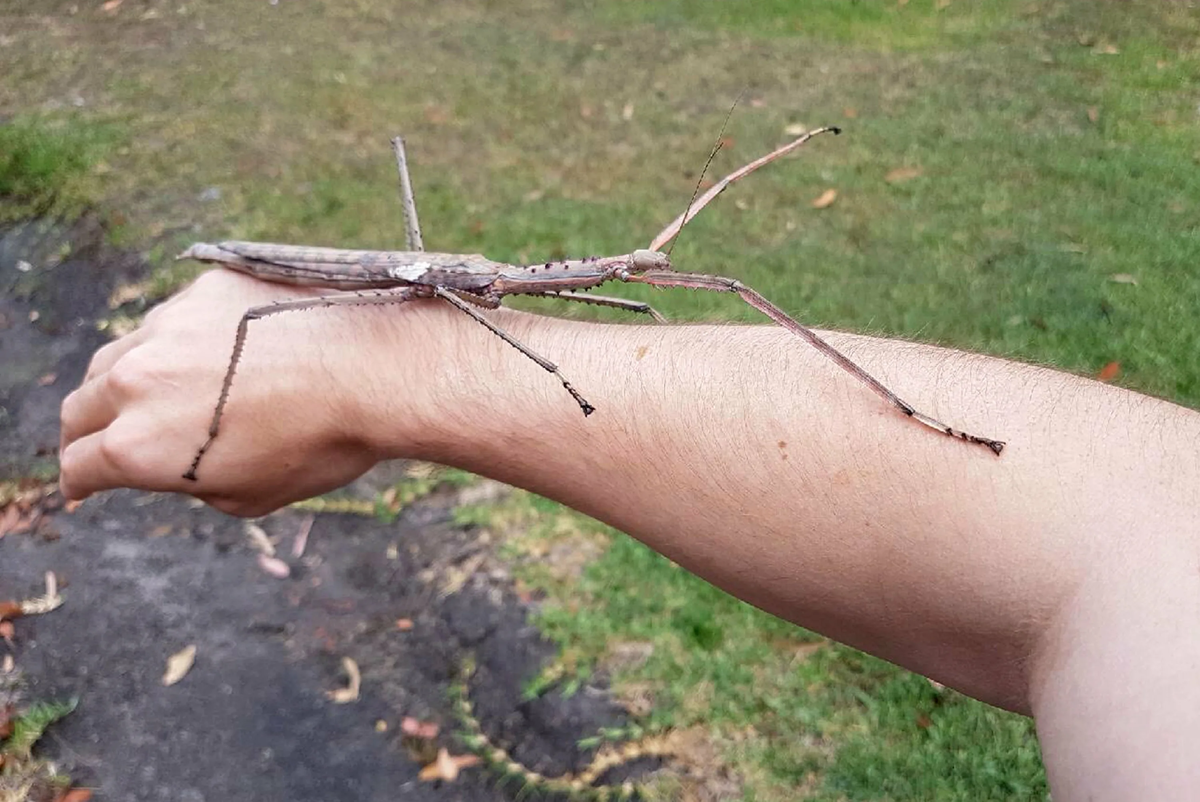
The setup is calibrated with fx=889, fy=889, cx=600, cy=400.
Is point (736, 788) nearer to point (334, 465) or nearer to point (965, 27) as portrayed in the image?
point (334, 465)

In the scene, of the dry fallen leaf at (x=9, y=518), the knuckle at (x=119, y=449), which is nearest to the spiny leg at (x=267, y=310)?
the knuckle at (x=119, y=449)

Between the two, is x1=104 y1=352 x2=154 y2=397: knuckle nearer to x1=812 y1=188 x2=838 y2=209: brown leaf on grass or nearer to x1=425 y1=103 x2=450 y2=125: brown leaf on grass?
x1=812 y1=188 x2=838 y2=209: brown leaf on grass

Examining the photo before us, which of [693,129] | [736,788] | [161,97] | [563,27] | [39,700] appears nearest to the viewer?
[736,788]

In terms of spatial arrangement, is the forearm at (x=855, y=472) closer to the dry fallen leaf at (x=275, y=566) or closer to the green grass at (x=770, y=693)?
the green grass at (x=770, y=693)

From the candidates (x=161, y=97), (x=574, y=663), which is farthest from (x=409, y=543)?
(x=161, y=97)

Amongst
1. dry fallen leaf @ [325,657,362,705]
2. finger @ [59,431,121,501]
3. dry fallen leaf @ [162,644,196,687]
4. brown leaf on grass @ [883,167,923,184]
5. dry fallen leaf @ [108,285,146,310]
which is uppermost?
finger @ [59,431,121,501]

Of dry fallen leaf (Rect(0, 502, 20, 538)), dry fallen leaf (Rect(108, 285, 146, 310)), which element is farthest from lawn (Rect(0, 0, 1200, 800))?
dry fallen leaf (Rect(0, 502, 20, 538))

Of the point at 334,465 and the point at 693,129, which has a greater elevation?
the point at 334,465
